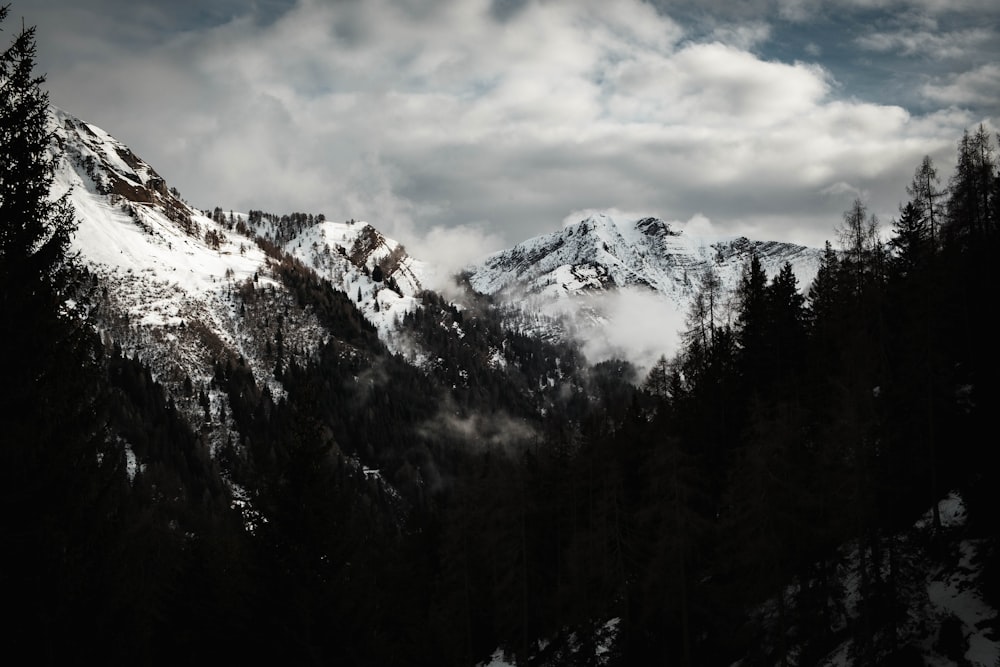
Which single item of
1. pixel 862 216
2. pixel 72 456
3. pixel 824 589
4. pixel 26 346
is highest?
pixel 862 216

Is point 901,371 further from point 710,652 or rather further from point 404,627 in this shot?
point 404,627

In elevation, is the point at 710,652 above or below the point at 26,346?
below

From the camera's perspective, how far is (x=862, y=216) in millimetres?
52000

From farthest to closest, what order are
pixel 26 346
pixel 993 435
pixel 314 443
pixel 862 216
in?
pixel 862 216 → pixel 993 435 → pixel 314 443 → pixel 26 346

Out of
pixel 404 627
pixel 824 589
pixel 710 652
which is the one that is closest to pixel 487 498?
pixel 404 627

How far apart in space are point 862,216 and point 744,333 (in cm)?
1311

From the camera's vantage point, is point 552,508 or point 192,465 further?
point 192,465

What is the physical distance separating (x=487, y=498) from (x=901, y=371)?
24.3 meters

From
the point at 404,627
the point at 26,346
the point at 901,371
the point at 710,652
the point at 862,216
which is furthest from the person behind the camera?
the point at 862,216

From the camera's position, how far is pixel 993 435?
24922 mm

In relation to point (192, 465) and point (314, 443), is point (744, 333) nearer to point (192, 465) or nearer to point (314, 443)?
point (314, 443)

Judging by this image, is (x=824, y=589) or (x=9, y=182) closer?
(x=9, y=182)

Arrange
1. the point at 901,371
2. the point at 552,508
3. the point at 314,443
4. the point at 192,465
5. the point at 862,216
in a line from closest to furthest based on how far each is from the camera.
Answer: the point at 314,443
the point at 901,371
the point at 552,508
the point at 862,216
the point at 192,465

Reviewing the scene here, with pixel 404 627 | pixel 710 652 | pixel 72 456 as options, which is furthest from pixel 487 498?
pixel 72 456
